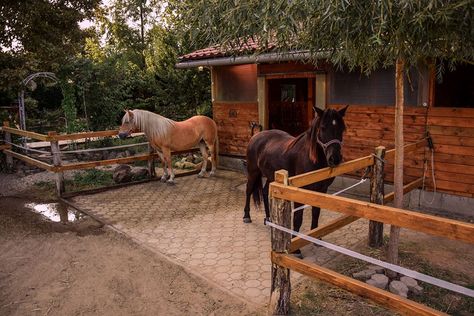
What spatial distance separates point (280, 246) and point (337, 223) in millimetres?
1024

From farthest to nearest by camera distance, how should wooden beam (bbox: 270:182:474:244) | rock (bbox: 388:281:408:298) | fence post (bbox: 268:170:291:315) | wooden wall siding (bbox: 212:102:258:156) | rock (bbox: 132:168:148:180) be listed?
wooden wall siding (bbox: 212:102:258:156)
rock (bbox: 132:168:148:180)
rock (bbox: 388:281:408:298)
fence post (bbox: 268:170:291:315)
wooden beam (bbox: 270:182:474:244)

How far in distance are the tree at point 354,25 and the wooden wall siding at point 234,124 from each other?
5821 millimetres

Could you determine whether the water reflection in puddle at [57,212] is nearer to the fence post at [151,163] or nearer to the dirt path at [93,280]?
the dirt path at [93,280]

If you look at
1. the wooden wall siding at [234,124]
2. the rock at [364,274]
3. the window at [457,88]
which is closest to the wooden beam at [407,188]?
the rock at [364,274]

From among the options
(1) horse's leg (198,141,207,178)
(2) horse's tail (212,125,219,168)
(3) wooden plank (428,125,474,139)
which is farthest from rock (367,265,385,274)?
(2) horse's tail (212,125,219,168)

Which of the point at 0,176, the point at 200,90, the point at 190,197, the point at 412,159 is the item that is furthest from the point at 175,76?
the point at 412,159

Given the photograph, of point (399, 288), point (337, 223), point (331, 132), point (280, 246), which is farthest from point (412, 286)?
point (331, 132)

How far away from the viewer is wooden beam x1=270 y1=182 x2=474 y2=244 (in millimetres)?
2377

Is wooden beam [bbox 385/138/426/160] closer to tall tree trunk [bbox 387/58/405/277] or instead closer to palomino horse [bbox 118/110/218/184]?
tall tree trunk [bbox 387/58/405/277]

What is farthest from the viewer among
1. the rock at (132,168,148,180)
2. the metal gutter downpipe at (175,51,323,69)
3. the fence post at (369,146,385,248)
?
the rock at (132,168,148,180)

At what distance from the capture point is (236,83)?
33.6 feet

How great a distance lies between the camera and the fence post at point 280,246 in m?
3.49

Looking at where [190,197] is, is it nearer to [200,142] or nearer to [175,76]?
[200,142]

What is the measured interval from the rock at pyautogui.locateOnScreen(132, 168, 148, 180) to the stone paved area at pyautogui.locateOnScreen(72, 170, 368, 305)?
1.31 ft
